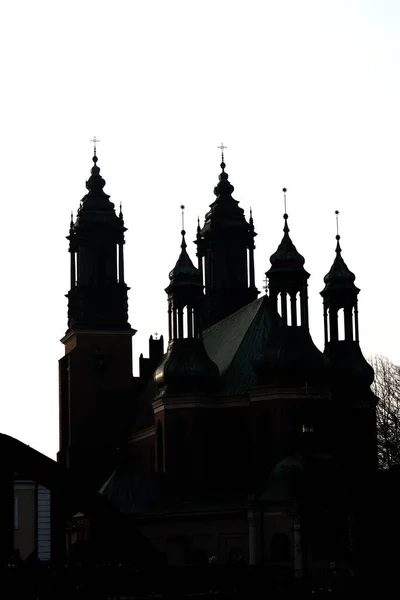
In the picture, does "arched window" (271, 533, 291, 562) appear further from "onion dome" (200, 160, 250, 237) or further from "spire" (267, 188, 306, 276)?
"onion dome" (200, 160, 250, 237)

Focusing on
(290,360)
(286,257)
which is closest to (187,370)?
(290,360)

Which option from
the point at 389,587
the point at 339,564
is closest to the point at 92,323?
the point at 339,564

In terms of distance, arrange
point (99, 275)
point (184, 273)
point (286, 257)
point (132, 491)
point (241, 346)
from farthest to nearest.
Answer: point (99, 275), point (184, 273), point (241, 346), point (132, 491), point (286, 257)

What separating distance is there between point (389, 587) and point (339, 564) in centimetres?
1756

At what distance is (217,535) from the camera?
8419 centimetres

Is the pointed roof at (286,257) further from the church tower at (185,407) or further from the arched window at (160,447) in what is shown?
the arched window at (160,447)

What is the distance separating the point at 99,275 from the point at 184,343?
12694mm

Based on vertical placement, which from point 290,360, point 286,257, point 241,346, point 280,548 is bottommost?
point 280,548

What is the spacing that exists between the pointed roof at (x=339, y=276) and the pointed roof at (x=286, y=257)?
6894mm

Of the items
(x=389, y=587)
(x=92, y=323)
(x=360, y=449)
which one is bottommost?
(x=389, y=587)

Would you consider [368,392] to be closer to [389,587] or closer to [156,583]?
[389,587]

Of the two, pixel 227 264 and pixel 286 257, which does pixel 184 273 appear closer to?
pixel 286 257

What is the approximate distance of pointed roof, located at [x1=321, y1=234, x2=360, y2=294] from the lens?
305ft

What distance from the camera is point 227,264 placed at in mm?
104125
